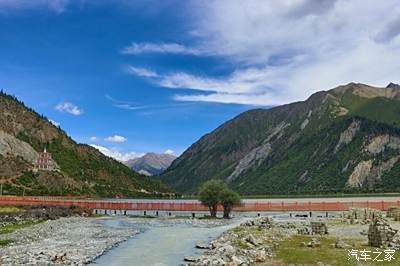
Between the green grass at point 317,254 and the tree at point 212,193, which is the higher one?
the tree at point 212,193

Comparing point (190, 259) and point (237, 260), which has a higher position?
point (237, 260)

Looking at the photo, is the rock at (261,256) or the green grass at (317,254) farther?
the rock at (261,256)

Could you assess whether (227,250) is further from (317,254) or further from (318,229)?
(318,229)

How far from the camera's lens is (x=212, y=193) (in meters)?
88.9

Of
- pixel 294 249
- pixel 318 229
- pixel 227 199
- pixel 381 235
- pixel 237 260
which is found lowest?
pixel 237 260

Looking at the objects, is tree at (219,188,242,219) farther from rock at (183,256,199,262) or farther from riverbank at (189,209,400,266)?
rock at (183,256,199,262)

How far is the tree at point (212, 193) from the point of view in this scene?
291 ft

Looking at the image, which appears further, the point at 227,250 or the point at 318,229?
the point at 318,229

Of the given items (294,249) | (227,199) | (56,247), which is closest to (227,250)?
(294,249)

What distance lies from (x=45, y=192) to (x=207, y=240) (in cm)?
13698

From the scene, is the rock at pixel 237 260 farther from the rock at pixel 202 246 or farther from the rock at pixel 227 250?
the rock at pixel 202 246

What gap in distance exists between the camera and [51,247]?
43094 mm

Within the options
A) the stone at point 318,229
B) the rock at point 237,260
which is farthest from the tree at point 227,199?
the rock at point 237,260

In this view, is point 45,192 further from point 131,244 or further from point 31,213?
point 131,244
